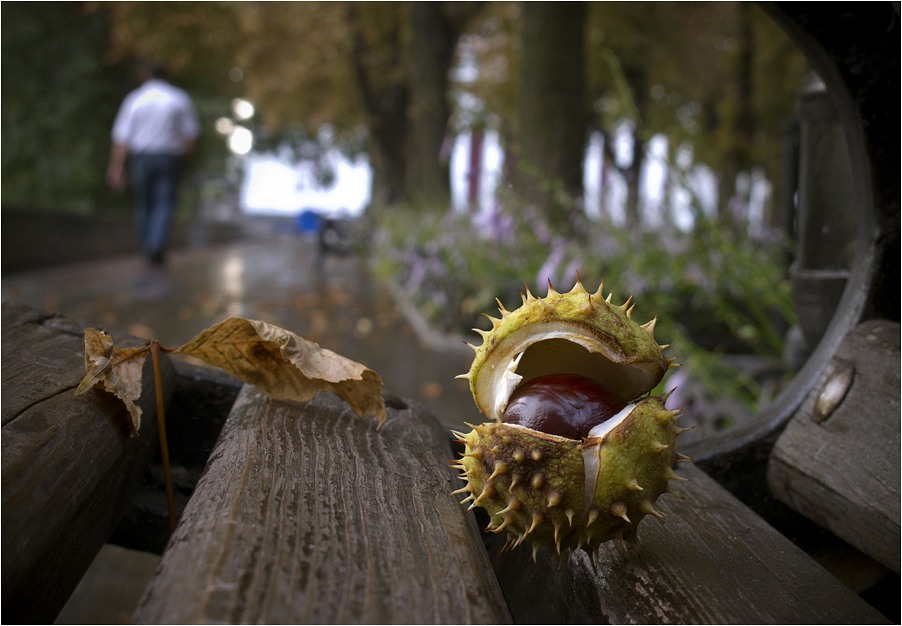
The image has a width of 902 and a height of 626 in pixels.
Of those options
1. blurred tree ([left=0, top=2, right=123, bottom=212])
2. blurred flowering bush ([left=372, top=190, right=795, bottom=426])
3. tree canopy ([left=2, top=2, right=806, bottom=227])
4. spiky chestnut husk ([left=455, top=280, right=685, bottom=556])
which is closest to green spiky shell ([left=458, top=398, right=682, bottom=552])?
spiky chestnut husk ([left=455, top=280, right=685, bottom=556])

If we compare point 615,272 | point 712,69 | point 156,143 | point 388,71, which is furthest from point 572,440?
point 388,71

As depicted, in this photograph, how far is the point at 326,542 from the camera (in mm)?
1009

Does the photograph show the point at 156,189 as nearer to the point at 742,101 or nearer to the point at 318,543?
the point at 742,101

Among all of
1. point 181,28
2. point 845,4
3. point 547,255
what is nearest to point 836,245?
point 845,4

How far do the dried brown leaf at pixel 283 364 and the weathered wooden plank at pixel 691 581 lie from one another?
0.39m

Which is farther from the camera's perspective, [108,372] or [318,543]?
[108,372]

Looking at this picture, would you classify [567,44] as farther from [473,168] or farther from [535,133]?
[473,168]

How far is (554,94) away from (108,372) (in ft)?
24.2

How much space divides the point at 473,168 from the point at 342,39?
15.1 metres

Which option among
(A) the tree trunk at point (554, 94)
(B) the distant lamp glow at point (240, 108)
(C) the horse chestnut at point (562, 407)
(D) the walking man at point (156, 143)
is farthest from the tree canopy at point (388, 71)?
(C) the horse chestnut at point (562, 407)

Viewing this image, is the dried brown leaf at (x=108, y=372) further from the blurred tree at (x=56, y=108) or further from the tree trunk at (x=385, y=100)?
the blurred tree at (x=56, y=108)

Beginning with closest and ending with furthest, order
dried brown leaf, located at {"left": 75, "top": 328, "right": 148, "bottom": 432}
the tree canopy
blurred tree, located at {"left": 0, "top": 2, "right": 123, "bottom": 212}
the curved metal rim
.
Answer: dried brown leaf, located at {"left": 75, "top": 328, "right": 148, "bottom": 432}, the curved metal rim, the tree canopy, blurred tree, located at {"left": 0, "top": 2, "right": 123, "bottom": 212}

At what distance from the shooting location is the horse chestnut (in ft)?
3.76

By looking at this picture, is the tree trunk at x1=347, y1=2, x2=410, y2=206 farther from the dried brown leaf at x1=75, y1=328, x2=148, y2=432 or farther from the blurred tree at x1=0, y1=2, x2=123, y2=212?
the dried brown leaf at x1=75, y1=328, x2=148, y2=432
